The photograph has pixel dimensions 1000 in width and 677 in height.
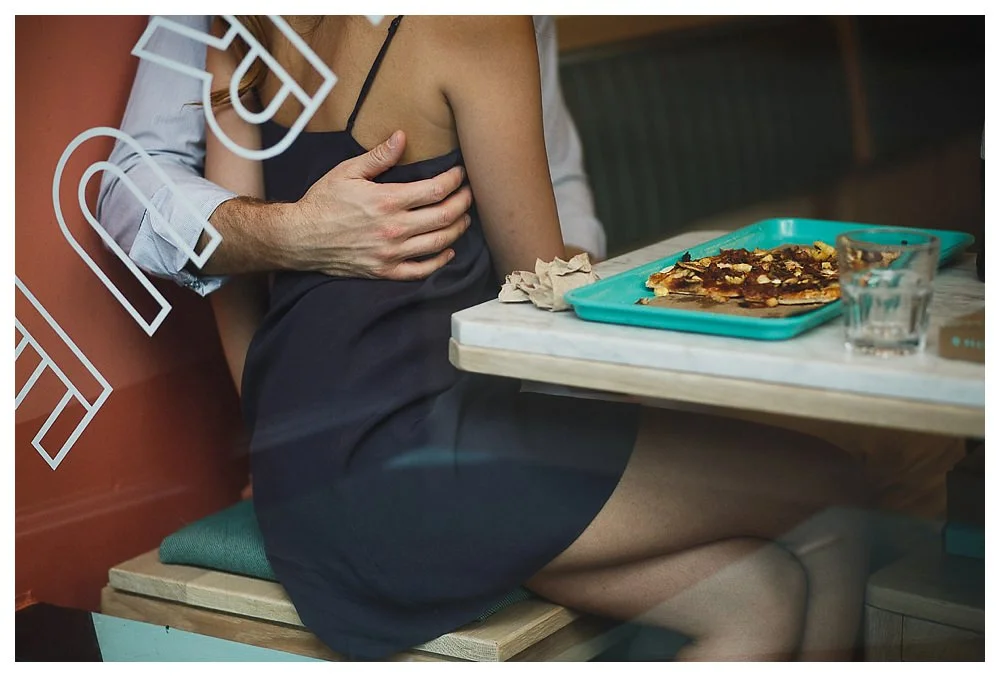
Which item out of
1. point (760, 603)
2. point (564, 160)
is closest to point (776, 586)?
point (760, 603)

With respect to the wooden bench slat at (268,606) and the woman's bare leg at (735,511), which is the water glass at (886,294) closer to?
the woman's bare leg at (735,511)

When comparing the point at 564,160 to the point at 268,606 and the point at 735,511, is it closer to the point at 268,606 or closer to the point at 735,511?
the point at 735,511

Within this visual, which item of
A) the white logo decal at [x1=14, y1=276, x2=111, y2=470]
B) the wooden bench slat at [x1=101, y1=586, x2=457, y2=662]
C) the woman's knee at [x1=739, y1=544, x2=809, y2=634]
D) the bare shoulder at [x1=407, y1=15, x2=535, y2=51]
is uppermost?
the bare shoulder at [x1=407, y1=15, x2=535, y2=51]

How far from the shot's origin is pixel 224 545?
1569 millimetres

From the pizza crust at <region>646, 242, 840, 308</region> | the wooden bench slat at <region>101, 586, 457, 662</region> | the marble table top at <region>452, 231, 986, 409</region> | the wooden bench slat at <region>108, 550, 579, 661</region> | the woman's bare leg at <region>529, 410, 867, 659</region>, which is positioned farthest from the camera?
the wooden bench slat at <region>101, 586, 457, 662</region>

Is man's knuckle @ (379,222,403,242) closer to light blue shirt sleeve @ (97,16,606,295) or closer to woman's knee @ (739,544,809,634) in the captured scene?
light blue shirt sleeve @ (97,16,606,295)

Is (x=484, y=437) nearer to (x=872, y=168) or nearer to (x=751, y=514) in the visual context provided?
(x=751, y=514)

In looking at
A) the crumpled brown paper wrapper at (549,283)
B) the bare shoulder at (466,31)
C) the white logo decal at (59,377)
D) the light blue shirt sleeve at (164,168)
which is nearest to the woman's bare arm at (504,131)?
the bare shoulder at (466,31)

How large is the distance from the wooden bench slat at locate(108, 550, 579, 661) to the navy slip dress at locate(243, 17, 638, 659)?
0.02 m

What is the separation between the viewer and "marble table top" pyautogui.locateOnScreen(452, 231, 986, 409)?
98cm

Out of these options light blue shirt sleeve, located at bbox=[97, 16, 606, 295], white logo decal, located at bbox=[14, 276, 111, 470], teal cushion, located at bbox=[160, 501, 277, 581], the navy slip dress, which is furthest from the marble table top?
white logo decal, located at bbox=[14, 276, 111, 470]

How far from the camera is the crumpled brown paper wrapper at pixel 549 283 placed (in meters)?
1.20

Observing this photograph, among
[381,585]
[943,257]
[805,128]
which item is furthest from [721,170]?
[381,585]

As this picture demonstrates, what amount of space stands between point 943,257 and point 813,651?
457 millimetres
